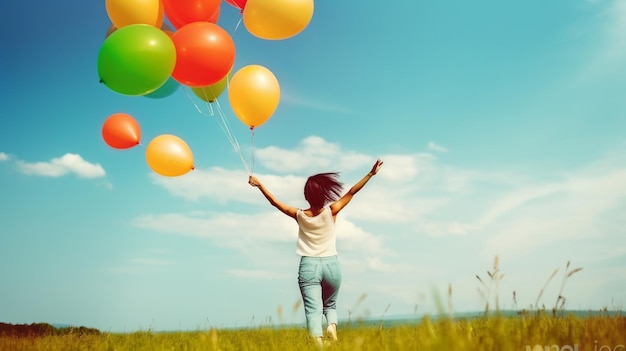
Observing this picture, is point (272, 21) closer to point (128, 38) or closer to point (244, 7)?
point (244, 7)

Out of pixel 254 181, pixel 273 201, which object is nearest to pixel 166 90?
pixel 254 181

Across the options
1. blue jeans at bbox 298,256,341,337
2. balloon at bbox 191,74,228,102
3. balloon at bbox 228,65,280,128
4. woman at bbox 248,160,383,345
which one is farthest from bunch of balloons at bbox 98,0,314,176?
blue jeans at bbox 298,256,341,337

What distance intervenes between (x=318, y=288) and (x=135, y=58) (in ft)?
9.48

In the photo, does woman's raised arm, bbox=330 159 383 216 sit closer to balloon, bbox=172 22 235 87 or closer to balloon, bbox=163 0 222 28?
balloon, bbox=172 22 235 87

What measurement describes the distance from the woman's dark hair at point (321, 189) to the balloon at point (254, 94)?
110 centimetres

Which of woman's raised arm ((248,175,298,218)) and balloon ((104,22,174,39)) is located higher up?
balloon ((104,22,174,39))

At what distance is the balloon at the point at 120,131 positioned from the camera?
6152mm

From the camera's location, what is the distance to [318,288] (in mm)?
4738

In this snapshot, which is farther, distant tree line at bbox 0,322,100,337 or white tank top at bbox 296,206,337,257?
distant tree line at bbox 0,322,100,337

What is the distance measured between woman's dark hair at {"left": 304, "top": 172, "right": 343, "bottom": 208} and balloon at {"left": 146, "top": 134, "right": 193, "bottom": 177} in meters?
1.75

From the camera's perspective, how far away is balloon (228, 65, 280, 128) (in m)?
5.53

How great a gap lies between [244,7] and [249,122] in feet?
4.42

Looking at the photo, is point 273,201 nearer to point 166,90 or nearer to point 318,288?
point 318,288

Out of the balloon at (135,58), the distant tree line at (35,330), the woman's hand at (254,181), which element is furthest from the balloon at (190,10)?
the distant tree line at (35,330)
